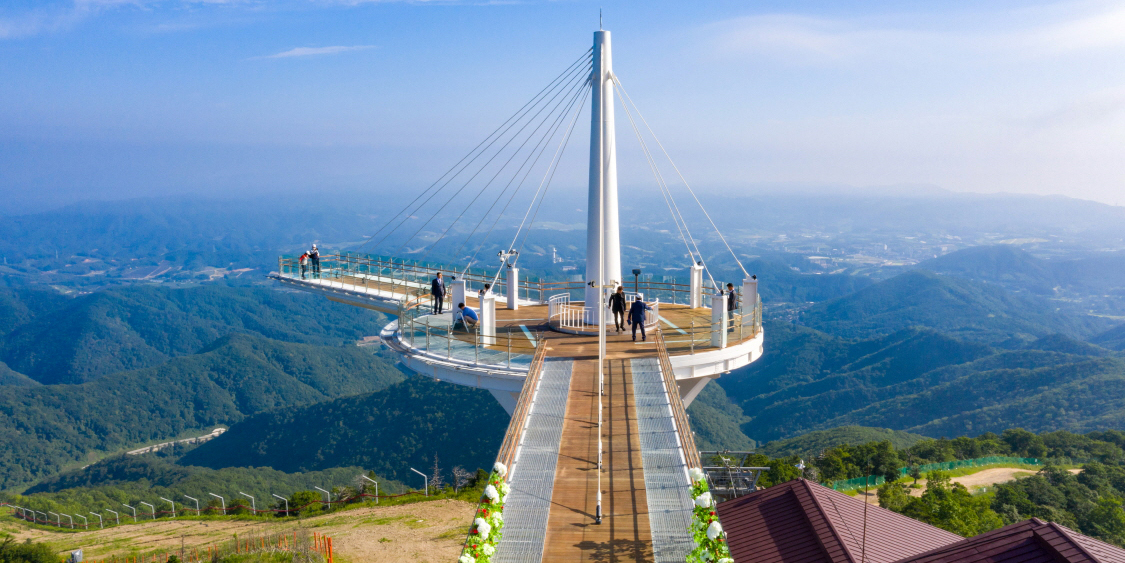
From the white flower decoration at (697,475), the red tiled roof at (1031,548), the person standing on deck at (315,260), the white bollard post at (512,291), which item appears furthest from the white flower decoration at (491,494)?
the person standing on deck at (315,260)

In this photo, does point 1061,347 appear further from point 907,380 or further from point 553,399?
point 553,399

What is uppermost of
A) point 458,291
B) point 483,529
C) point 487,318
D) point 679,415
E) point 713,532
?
point 458,291

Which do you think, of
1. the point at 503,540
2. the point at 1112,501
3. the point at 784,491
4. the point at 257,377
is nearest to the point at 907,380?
the point at 1112,501

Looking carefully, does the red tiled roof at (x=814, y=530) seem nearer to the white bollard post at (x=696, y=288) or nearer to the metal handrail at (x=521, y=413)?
the metal handrail at (x=521, y=413)

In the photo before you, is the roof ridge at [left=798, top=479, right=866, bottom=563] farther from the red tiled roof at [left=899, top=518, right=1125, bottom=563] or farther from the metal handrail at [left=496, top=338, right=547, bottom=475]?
the metal handrail at [left=496, top=338, right=547, bottom=475]

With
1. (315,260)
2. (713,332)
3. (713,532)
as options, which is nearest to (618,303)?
(713,332)

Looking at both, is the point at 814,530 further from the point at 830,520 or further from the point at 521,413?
the point at 521,413
